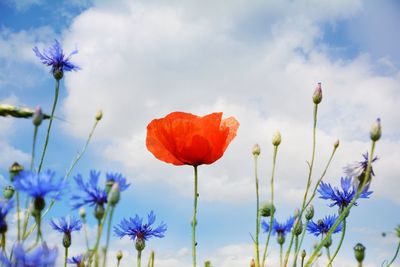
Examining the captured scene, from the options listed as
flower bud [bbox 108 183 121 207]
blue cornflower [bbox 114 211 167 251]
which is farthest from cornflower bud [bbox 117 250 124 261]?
flower bud [bbox 108 183 121 207]

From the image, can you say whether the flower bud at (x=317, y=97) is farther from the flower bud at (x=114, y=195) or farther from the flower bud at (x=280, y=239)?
the flower bud at (x=114, y=195)

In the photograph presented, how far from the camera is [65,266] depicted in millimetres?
2297

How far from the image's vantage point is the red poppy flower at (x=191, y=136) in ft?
8.16

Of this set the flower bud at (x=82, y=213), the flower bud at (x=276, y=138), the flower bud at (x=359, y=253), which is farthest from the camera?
the flower bud at (x=276, y=138)

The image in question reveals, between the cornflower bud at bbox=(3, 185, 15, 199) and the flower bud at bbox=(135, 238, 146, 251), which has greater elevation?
the cornflower bud at bbox=(3, 185, 15, 199)

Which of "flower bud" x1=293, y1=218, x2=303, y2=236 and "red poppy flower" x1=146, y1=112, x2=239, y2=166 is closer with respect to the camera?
"flower bud" x1=293, y1=218, x2=303, y2=236

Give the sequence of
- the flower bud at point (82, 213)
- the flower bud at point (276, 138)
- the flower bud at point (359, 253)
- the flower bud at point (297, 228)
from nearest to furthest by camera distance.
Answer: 1. the flower bud at point (82, 213)
2. the flower bud at point (359, 253)
3. the flower bud at point (297, 228)
4. the flower bud at point (276, 138)

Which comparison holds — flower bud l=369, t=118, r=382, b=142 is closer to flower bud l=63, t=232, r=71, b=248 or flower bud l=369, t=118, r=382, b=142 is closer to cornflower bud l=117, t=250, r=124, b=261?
cornflower bud l=117, t=250, r=124, b=261

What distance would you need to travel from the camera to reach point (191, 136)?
2.49 metres

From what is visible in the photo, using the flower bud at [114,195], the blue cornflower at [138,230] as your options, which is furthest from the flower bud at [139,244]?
the flower bud at [114,195]

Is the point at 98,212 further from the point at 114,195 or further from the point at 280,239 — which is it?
the point at 280,239

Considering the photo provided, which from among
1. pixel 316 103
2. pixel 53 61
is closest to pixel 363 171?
pixel 316 103

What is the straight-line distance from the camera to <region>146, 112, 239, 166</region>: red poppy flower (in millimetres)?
2486

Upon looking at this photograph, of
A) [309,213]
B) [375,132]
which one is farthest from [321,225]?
[375,132]
